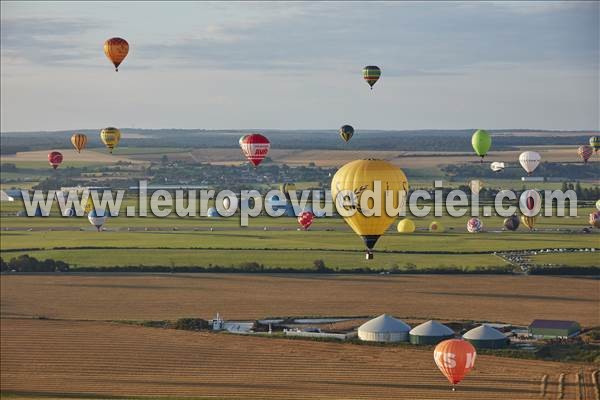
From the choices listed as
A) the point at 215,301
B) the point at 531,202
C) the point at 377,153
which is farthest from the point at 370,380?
the point at 377,153

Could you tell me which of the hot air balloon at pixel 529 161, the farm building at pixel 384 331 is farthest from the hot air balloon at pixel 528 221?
the farm building at pixel 384 331

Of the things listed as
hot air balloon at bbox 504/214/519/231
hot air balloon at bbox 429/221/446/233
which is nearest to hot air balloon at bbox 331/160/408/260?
hot air balloon at bbox 429/221/446/233

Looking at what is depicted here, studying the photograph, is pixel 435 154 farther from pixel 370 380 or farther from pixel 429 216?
pixel 370 380

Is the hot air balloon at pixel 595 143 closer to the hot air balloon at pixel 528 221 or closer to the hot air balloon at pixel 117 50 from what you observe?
the hot air balloon at pixel 528 221

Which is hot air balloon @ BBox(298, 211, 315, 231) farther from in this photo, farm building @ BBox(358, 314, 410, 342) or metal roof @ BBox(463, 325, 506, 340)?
metal roof @ BBox(463, 325, 506, 340)

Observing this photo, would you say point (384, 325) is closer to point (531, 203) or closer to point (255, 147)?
point (255, 147)
